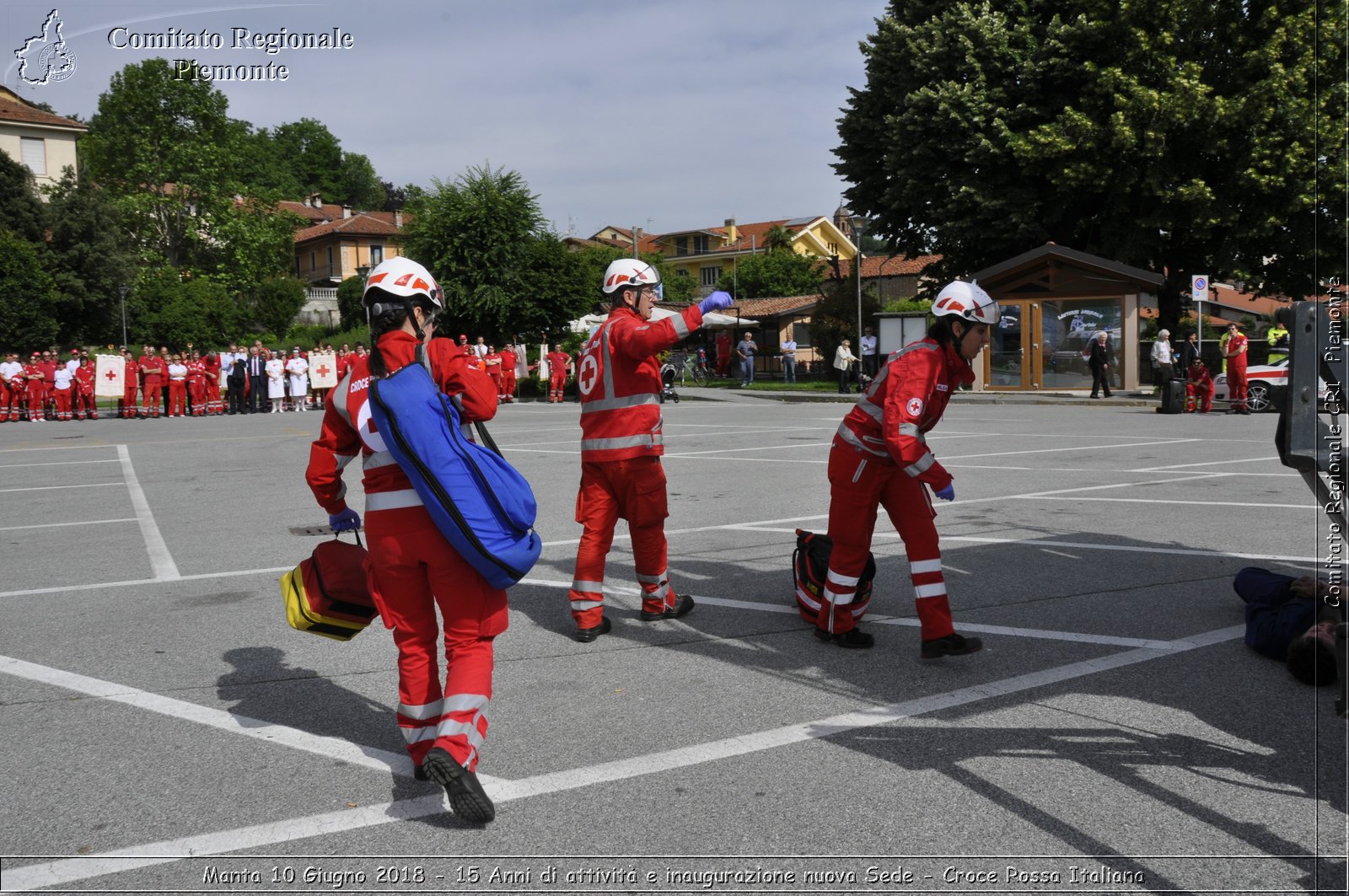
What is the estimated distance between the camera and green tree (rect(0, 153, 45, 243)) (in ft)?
158

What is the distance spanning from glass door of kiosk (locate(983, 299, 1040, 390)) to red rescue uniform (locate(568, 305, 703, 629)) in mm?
26692

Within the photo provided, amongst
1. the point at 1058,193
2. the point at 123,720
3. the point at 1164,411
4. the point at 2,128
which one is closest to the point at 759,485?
the point at 123,720

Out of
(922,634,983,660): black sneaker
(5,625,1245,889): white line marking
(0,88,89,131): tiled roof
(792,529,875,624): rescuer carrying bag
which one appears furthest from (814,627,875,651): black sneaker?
(0,88,89,131): tiled roof

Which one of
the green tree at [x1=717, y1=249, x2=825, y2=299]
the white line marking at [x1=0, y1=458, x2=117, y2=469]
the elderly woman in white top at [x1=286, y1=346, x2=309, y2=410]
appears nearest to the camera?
the white line marking at [x1=0, y1=458, x2=117, y2=469]

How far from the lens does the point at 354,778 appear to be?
4117 mm

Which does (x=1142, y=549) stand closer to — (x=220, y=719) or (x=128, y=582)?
(x=220, y=719)

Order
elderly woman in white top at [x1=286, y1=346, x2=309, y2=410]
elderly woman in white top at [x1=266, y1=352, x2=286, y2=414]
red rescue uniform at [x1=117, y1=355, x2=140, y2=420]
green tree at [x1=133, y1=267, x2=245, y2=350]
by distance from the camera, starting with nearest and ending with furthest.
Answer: red rescue uniform at [x1=117, y1=355, x2=140, y2=420]
elderly woman in white top at [x1=266, y1=352, x2=286, y2=414]
elderly woman in white top at [x1=286, y1=346, x2=309, y2=410]
green tree at [x1=133, y1=267, x2=245, y2=350]

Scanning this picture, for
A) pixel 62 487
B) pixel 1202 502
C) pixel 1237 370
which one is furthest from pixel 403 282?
pixel 1237 370

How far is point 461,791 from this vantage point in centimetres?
364

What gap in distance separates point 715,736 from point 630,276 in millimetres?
2798

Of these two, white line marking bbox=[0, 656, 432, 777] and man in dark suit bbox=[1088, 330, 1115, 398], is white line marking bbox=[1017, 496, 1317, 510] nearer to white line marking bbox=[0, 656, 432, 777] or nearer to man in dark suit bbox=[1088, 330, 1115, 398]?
white line marking bbox=[0, 656, 432, 777]

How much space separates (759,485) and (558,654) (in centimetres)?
678

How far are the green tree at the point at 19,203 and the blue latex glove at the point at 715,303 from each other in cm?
5178

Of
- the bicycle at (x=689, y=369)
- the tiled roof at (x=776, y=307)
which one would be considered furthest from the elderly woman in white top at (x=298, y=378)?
the tiled roof at (x=776, y=307)
